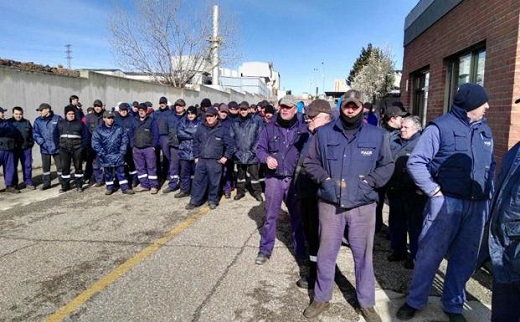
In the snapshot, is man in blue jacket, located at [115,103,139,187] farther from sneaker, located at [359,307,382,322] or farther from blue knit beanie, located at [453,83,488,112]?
blue knit beanie, located at [453,83,488,112]

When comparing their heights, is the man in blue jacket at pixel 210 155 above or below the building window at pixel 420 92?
below

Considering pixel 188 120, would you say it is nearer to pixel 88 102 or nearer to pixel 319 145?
pixel 319 145

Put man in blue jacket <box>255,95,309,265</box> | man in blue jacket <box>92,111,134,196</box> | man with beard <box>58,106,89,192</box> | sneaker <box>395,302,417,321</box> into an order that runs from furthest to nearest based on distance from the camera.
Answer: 1. man with beard <box>58,106,89,192</box>
2. man in blue jacket <box>92,111,134,196</box>
3. man in blue jacket <box>255,95,309,265</box>
4. sneaker <box>395,302,417,321</box>

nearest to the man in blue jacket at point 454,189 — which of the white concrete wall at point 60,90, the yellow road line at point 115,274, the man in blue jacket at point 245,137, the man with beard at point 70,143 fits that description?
the yellow road line at point 115,274

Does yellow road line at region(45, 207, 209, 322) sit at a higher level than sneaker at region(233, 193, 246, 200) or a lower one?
lower

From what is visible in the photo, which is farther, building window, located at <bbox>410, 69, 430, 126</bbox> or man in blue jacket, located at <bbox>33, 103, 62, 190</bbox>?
building window, located at <bbox>410, 69, 430, 126</bbox>

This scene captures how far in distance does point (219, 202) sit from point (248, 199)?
0.65 m

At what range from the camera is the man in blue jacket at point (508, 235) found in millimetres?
2133

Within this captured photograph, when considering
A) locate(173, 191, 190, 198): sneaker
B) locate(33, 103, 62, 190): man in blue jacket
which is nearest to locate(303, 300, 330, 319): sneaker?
locate(173, 191, 190, 198): sneaker

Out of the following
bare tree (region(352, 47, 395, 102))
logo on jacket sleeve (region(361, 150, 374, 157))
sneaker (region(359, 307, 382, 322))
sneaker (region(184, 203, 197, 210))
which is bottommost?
sneaker (region(359, 307, 382, 322))

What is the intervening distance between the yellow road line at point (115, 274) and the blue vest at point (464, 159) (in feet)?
11.1

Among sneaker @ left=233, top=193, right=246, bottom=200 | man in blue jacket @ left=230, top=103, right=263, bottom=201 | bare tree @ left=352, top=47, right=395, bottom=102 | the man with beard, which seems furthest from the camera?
bare tree @ left=352, top=47, right=395, bottom=102

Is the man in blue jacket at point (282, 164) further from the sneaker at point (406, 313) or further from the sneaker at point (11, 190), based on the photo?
the sneaker at point (11, 190)

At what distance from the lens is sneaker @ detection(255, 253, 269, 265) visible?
15.1ft
